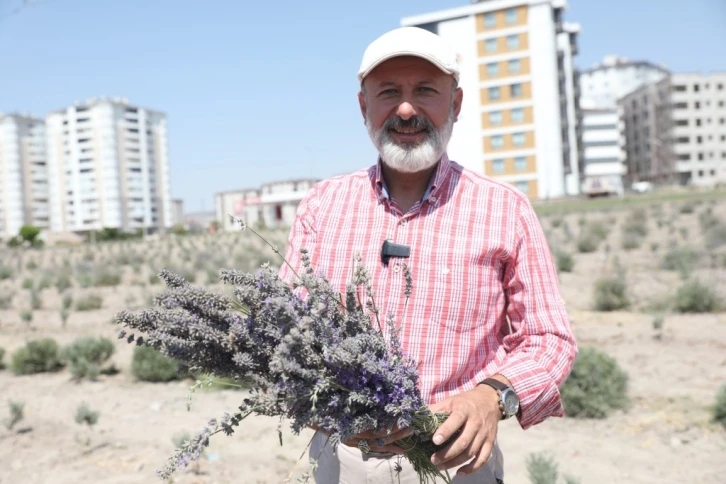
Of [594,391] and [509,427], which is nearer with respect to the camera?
[509,427]

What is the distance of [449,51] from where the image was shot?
2.18 meters

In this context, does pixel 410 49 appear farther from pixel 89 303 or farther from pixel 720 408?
pixel 89 303

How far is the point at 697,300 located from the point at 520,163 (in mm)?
56868

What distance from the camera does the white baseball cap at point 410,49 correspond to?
2076 mm

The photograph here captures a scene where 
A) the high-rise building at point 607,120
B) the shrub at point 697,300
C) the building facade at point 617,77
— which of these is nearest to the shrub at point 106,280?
the shrub at point 697,300

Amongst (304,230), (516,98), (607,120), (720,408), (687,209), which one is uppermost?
(607,120)

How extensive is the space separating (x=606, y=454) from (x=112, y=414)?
515 centimetres

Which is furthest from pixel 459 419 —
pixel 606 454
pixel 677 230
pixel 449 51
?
pixel 677 230

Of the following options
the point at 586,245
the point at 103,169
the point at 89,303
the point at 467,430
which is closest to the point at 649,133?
the point at 103,169

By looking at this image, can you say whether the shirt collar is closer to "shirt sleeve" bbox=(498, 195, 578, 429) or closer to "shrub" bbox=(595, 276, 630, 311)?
"shirt sleeve" bbox=(498, 195, 578, 429)

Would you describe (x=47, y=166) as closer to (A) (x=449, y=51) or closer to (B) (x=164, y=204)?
(B) (x=164, y=204)

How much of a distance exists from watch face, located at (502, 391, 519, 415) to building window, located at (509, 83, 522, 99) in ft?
224

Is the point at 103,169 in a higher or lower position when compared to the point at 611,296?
higher

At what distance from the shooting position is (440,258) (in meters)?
2.16
